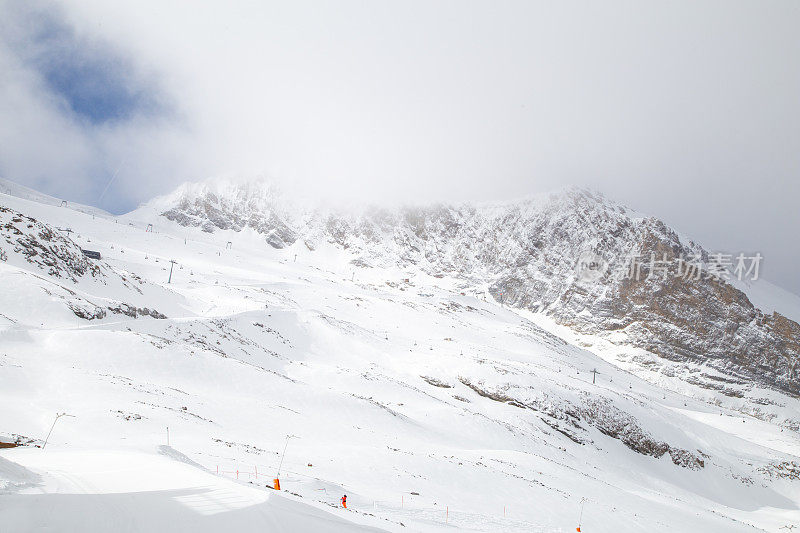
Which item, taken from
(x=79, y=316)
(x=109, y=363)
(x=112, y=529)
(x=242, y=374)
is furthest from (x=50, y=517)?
(x=79, y=316)

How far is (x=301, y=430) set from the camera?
850 inches

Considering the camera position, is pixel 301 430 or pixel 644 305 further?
pixel 644 305

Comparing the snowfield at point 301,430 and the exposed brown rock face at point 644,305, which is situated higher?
the exposed brown rock face at point 644,305

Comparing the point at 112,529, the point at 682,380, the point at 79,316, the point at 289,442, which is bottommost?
the point at 682,380

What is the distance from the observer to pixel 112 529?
175 inches

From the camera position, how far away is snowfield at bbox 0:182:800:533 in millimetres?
6637

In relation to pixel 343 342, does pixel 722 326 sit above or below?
above

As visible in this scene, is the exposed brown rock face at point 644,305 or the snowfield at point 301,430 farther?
the exposed brown rock face at point 644,305

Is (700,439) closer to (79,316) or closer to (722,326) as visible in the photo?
(79,316)

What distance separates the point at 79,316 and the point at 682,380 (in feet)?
622

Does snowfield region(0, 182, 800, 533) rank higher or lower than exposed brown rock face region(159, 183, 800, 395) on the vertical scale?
lower

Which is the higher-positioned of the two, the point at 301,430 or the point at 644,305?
the point at 644,305

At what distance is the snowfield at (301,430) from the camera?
21.8 ft

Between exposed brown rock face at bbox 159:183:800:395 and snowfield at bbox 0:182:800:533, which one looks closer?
snowfield at bbox 0:182:800:533
